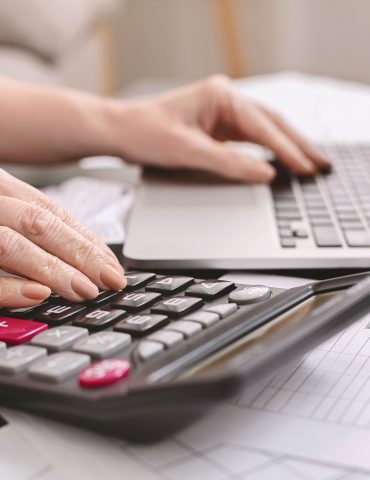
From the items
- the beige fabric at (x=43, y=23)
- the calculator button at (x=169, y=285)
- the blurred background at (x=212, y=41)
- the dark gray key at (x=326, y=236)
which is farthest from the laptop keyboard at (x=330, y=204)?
the blurred background at (x=212, y=41)

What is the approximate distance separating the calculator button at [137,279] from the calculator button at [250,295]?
0.05 metres

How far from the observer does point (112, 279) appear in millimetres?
352

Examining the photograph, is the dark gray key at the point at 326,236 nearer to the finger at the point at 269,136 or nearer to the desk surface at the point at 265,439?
the desk surface at the point at 265,439

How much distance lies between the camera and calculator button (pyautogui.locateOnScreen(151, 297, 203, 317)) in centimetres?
31

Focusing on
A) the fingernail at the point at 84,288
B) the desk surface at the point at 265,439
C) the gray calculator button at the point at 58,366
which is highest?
the fingernail at the point at 84,288

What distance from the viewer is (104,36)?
1861mm

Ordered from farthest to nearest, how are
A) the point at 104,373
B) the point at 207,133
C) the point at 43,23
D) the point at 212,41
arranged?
1. the point at 212,41
2. the point at 43,23
3. the point at 207,133
4. the point at 104,373

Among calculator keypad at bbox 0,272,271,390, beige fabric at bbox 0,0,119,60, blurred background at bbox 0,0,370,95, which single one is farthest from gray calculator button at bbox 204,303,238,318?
blurred background at bbox 0,0,370,95

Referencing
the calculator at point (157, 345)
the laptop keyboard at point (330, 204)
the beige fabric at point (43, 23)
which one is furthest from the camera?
the beige fabric at point (43, 23)

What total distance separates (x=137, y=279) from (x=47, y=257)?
0.05 m

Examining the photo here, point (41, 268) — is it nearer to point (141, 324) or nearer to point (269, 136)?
point (141, 324)

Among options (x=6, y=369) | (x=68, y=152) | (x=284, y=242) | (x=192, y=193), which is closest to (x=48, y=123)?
(x=68, y=152)

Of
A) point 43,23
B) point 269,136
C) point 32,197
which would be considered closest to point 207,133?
point 269,136

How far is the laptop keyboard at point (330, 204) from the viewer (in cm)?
44
